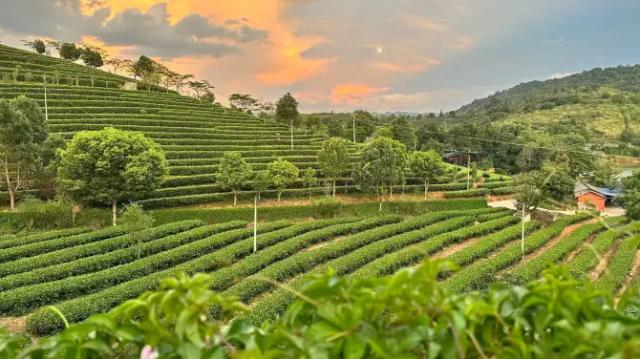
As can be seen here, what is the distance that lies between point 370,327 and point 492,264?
16.7 meters

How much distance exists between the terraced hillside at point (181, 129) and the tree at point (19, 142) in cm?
571

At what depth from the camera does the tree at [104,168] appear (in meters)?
21.5

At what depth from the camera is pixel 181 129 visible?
37875 millimetres

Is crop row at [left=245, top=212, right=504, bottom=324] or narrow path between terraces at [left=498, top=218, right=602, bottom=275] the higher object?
crop row at [left=245, top=212, right=504, bottom=324]

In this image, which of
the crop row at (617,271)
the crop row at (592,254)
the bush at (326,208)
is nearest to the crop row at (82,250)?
the bush at (326,208)

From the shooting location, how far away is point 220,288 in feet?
46.7

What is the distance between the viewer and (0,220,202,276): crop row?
1420 cm

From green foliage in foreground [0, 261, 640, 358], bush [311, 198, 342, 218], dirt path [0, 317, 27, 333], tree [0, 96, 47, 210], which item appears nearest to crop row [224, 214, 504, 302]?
dirt path [0, 317, 27, 333]

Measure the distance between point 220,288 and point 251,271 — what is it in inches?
52.1

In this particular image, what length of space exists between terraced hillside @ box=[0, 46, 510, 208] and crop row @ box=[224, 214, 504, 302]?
960 cm

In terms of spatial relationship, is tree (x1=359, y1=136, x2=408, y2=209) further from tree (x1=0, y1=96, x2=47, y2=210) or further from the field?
tree (x1=0, y1=96, x2=47, y2=210)

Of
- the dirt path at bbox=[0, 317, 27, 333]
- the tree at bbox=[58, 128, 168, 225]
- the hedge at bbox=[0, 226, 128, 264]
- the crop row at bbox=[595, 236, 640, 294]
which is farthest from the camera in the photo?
the tree at bbox=[58, 128, 168, 225]

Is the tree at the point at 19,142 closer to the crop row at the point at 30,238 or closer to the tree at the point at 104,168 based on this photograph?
the tree at the point at 104,168

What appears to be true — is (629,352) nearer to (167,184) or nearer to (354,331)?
(354,331)
